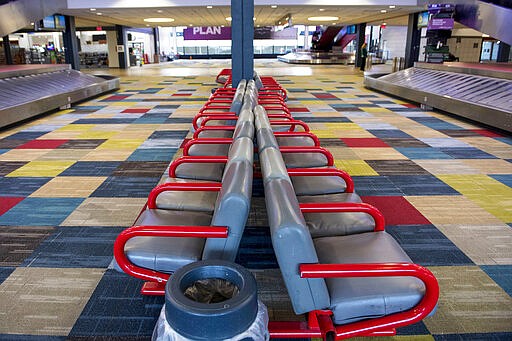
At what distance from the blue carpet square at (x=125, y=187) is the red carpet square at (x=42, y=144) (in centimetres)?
202

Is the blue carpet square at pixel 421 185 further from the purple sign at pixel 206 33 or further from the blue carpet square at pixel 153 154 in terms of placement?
the purple sign at pixel 206 33

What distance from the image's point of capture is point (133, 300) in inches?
90.0

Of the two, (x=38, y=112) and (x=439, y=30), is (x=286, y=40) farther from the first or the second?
(x=38, y=112)

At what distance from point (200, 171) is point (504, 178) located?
341 cm

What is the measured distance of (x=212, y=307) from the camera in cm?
137

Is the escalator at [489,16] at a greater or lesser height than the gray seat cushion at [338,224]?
greater

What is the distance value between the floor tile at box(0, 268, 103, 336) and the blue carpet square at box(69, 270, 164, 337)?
Answer: 0.18 ft

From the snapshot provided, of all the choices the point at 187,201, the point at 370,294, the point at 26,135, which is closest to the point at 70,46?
the point at 26,135

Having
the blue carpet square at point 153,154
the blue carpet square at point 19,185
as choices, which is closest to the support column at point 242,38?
the blue carpet square at point 153,154

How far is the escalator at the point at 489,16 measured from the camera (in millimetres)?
11203

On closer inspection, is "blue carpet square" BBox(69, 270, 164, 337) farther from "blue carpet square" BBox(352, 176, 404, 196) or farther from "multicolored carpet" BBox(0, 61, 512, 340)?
"blue carpet square" BBox(352, 176, 404, 196)

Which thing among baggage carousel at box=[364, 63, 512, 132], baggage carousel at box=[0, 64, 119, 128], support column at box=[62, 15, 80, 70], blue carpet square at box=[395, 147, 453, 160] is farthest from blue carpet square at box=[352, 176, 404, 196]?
support column at box=[62, 15, 80, 70]

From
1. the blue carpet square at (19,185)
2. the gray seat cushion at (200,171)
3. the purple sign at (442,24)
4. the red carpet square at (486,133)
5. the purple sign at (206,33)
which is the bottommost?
the blue carpet square at (19,185)

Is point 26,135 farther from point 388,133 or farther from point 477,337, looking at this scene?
point 477,337
